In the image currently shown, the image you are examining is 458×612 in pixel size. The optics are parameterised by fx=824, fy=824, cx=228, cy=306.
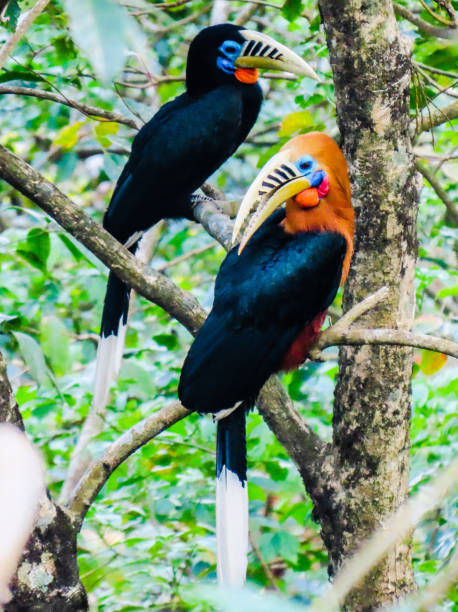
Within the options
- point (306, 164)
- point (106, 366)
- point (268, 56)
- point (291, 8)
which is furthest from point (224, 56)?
point (106, 366)

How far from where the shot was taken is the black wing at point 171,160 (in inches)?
129

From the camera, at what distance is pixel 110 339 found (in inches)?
118

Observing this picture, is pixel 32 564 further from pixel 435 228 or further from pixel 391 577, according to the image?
pixel 435 228

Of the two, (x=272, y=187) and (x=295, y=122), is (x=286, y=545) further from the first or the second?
(x=295, y=122)

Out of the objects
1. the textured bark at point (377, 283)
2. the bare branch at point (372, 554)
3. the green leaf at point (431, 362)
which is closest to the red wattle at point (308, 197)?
the textured bark at point (377, 283)

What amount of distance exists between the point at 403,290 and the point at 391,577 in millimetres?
756

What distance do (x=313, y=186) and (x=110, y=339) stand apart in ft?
3.23

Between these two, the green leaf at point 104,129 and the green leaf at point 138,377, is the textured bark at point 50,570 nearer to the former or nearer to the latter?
the green leaf at point 138,377

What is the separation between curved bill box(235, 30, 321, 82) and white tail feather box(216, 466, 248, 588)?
1299mm

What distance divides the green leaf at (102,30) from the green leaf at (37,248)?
2.13 meters

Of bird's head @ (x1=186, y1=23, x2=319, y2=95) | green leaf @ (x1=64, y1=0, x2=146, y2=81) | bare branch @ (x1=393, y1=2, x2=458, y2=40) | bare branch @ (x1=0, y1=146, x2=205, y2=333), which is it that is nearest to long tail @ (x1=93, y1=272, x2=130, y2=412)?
bare branch @ (x1=0, y1=146, x2=205, y2=333)

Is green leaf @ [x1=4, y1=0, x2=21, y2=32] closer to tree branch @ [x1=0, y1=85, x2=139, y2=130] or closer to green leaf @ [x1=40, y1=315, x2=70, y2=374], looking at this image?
tree branch @ [x1=0, y1=85, x2=139, y2=130]

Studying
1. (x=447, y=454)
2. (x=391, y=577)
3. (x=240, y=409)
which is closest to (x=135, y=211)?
(x=240, y=409)

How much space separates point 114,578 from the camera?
9.71 feet
